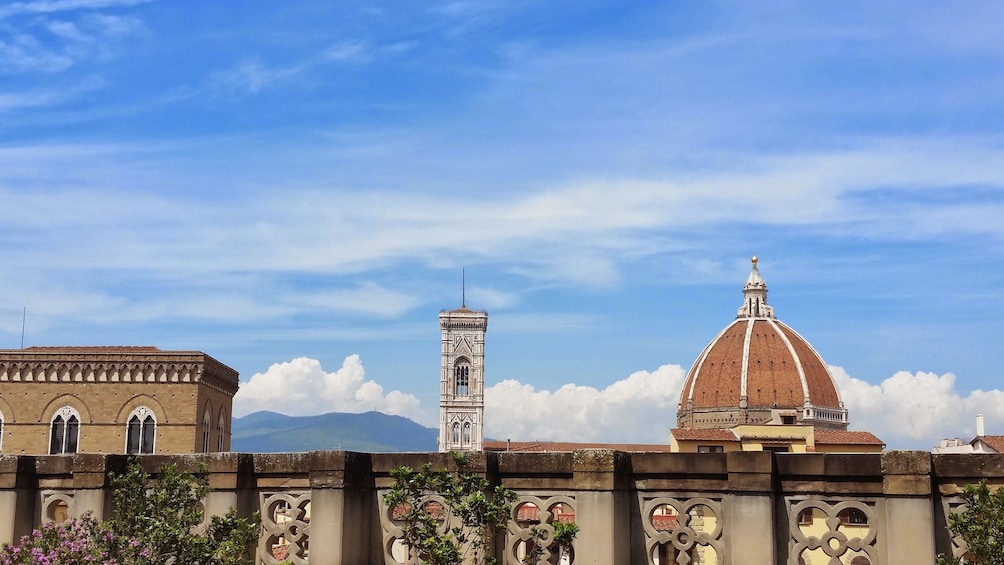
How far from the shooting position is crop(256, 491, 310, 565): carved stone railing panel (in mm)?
11133

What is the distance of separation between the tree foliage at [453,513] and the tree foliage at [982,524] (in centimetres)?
373

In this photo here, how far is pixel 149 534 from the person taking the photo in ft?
34.4

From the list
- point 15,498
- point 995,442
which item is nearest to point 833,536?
point 15,498

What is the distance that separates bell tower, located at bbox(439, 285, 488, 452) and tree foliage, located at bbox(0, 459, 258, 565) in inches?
6384

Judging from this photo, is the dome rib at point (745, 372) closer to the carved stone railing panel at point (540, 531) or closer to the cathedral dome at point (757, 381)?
the cathedral dome at point (757, 381)

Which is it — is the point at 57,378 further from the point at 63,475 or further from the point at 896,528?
the point at 896,528

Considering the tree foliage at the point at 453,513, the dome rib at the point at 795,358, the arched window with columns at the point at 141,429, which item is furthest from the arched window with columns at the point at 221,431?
the dome rib at the point at 795,358

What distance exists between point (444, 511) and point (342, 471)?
1013 mm

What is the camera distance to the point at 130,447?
6266cm

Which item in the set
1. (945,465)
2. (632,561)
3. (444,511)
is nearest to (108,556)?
(444,511)

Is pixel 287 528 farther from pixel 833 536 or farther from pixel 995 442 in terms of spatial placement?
pixel 995 442

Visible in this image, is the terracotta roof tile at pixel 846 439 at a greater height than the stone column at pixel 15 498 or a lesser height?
greater

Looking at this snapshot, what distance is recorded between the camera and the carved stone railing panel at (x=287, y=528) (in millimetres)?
11133

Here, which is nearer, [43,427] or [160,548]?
[160,548]
